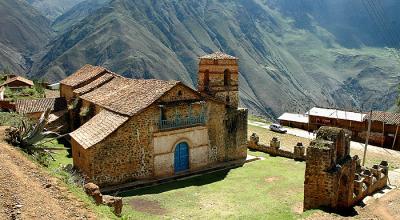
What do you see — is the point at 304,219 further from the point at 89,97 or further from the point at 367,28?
the point at 367,28

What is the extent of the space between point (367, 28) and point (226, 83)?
193746 mm

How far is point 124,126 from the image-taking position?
71.0 ft

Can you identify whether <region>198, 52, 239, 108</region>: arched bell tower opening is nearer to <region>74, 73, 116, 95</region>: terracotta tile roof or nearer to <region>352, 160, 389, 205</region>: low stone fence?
<region>74, 73, 116, 95</region>: terracotta tile roof

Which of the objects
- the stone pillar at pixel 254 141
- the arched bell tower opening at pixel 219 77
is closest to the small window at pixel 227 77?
the arched bell tower opening at pixel 219 77

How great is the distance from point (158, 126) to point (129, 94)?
3508 mm

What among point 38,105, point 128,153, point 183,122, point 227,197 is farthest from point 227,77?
point 38,105

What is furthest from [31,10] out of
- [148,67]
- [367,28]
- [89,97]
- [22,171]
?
[22,171]

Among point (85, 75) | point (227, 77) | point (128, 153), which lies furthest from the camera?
point (85, 75)

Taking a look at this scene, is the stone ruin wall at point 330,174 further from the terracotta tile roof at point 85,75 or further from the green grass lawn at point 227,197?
the terracotta tile roof at point 85,75

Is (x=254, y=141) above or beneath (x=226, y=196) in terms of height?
above

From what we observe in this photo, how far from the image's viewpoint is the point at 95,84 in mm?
31250

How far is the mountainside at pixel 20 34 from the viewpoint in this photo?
14062 cm

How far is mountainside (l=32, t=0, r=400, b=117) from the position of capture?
122 meters

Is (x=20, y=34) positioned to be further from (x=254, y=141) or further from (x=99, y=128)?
(x=99, y=128)
